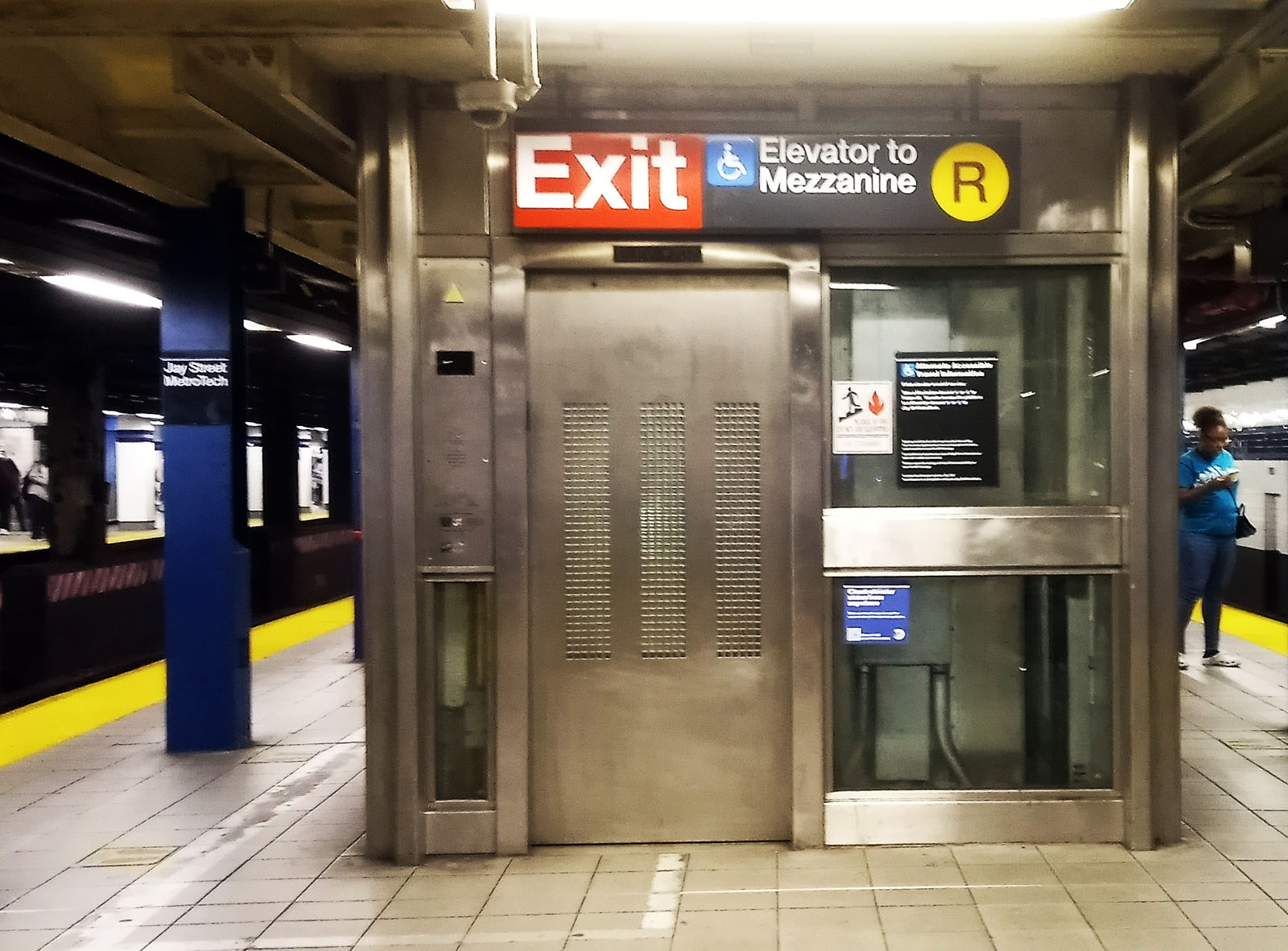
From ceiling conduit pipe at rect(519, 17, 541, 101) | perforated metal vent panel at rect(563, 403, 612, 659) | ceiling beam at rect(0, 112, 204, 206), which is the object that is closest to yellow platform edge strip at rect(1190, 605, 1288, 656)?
perforated metal vent panel at rect(563, 403, 612, 659)

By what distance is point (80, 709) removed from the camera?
22.8 feet

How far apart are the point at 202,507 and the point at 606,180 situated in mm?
3243

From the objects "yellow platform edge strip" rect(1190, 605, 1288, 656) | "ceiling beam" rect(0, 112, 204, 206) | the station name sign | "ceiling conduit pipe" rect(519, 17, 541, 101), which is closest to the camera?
"ceiling conduit pipe" rect(519, 17, 541, 101)

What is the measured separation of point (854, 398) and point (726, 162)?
1.09m

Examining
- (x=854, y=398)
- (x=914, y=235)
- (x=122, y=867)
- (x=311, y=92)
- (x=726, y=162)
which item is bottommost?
(x=122, y=867)

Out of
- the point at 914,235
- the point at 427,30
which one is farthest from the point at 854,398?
the point at 427,30

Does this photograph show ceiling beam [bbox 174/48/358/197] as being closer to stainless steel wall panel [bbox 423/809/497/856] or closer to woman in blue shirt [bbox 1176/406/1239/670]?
stainless steel wall panel [bbox 423/809/497/856]

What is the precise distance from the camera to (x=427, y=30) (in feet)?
11.6

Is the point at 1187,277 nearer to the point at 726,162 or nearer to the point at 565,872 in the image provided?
the point at 726,162

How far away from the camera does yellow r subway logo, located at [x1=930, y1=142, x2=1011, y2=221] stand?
4.05 m

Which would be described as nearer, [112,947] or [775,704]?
[112,947]

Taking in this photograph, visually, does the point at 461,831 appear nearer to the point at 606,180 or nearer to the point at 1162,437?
the point at 606,180

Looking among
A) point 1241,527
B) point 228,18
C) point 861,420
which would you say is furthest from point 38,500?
point 1241,527

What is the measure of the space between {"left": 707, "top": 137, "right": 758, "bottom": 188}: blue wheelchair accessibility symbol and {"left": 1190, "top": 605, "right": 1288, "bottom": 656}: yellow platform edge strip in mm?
6812
